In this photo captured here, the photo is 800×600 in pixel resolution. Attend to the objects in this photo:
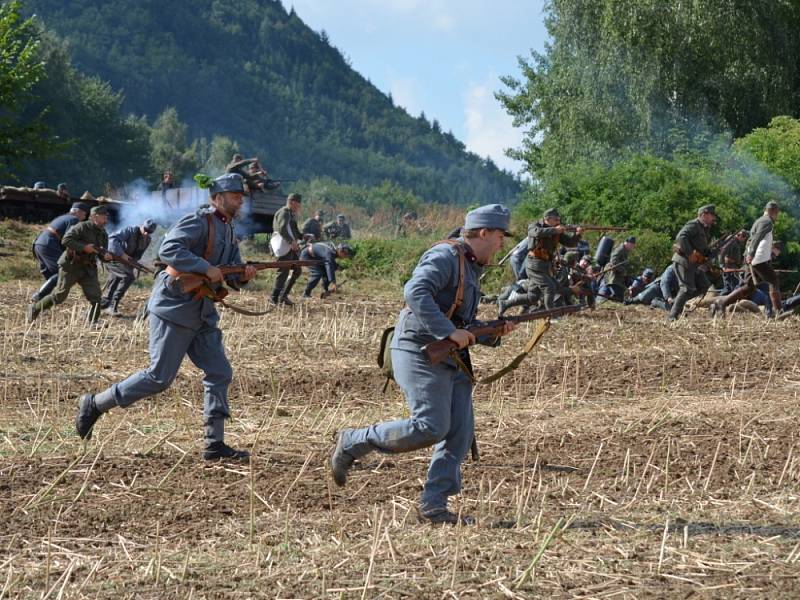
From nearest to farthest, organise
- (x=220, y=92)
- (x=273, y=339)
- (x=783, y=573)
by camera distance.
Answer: (x=783, y=573), (x=273, y=339), (x=220, y=92)

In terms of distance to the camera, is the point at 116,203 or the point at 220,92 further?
the point at 220,92

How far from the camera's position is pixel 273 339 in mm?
14773

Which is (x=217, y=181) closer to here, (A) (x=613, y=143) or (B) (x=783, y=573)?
(B) (x=783, y=573)

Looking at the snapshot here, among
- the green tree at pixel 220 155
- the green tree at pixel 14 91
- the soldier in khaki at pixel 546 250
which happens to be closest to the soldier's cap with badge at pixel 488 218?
the soldier in khaki at pixel 546 250

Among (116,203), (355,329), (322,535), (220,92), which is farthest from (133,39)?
(322,535)

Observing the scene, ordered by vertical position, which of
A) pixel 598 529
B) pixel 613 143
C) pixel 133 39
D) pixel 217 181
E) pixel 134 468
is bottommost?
pixel 134 468

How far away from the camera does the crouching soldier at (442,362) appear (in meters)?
6.41

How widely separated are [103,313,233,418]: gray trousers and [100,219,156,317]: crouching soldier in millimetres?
9940

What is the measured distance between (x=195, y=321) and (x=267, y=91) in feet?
441

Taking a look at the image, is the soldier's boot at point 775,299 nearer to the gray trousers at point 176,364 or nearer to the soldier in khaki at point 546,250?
the soldier in khaki at point 546,250

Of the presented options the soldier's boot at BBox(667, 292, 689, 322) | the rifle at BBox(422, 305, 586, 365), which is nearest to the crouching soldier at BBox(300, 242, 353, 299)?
the soldier's boot at BBox(667, 292, 689, 322)

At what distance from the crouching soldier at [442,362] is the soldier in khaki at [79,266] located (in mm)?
9964

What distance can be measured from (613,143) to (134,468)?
2719 cm

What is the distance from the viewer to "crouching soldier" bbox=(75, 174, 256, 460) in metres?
7.88
